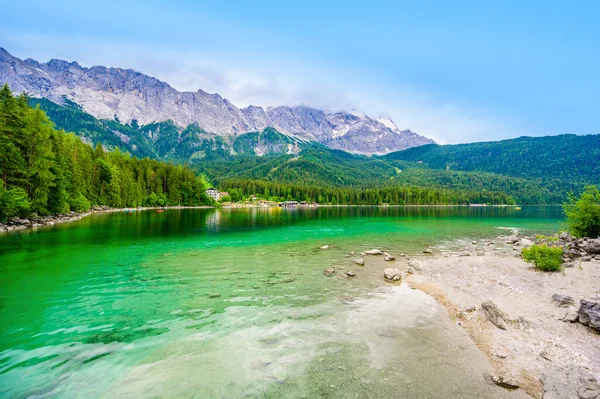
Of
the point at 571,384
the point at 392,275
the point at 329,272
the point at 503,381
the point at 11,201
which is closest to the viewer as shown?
→ the point at 571,384

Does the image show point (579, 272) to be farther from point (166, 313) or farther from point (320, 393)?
point (166, 313)

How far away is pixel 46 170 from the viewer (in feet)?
178

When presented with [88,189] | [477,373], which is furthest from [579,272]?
[88,189]

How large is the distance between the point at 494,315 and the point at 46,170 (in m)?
72.2

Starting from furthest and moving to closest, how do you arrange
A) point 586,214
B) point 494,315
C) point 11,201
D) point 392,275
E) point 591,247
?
1. point 11,201
2. point 586,214
3. point 591,247
4. point 392,275
5. point 494,315

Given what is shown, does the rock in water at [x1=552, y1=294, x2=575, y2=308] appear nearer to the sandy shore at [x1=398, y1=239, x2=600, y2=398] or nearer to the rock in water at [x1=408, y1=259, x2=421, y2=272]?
the sandy shore at [x1=398, y1=239, x2=600, y2=398]

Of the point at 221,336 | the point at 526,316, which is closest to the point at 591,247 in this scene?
the point at 526,316

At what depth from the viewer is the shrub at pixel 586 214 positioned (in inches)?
1299

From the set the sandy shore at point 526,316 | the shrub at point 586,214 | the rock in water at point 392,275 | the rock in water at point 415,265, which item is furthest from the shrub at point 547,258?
the shrub at point 586,214

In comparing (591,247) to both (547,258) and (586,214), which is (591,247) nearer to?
(547,258)

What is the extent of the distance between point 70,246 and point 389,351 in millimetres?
39177

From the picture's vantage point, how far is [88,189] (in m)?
99.8

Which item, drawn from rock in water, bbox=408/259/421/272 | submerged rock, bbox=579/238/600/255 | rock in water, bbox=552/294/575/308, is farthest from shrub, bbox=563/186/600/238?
rock in water, bbox=552/294/575/308

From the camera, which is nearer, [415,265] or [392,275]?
[392,275]
